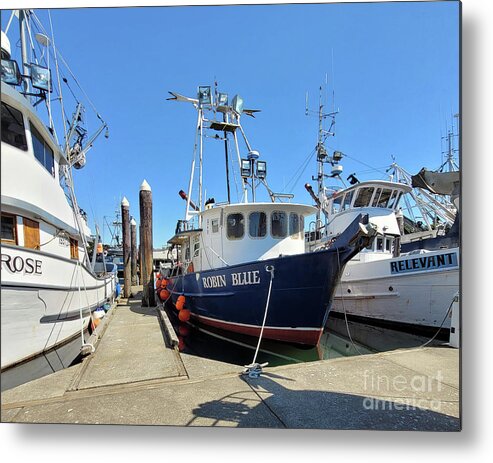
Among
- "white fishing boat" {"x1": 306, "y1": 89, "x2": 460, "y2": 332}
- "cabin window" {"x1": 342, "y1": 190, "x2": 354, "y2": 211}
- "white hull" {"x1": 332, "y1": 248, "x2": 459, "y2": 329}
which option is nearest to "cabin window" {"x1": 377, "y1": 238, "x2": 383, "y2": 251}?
"white fishing boat" {"x1": 306, "y1": 89, "x2": 460, "y2": 332}

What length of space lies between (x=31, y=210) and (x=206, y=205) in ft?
12.5

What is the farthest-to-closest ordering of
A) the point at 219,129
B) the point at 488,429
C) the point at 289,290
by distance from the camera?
1. the point at 219,129
2. the point at 289,290
3. the point at 488,429

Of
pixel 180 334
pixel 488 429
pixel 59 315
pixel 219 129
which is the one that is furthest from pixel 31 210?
pixel 180 334

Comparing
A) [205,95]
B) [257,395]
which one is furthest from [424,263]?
[205,95]

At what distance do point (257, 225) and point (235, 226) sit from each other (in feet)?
1.36

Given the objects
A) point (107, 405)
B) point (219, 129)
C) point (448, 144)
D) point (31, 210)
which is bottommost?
point (107, 405)

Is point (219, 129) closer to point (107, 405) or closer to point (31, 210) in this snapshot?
point (31, 210)

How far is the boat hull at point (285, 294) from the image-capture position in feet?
12.8

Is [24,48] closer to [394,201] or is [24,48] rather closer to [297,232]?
[297,232]

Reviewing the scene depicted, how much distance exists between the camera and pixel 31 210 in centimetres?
227

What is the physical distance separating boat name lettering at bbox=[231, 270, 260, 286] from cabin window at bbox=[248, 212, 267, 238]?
1.00m

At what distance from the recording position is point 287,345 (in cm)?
434

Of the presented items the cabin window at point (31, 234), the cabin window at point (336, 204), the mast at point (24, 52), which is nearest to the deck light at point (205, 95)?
the mast at point (24, 52)

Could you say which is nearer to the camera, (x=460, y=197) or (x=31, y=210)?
(x=460, y=197)
